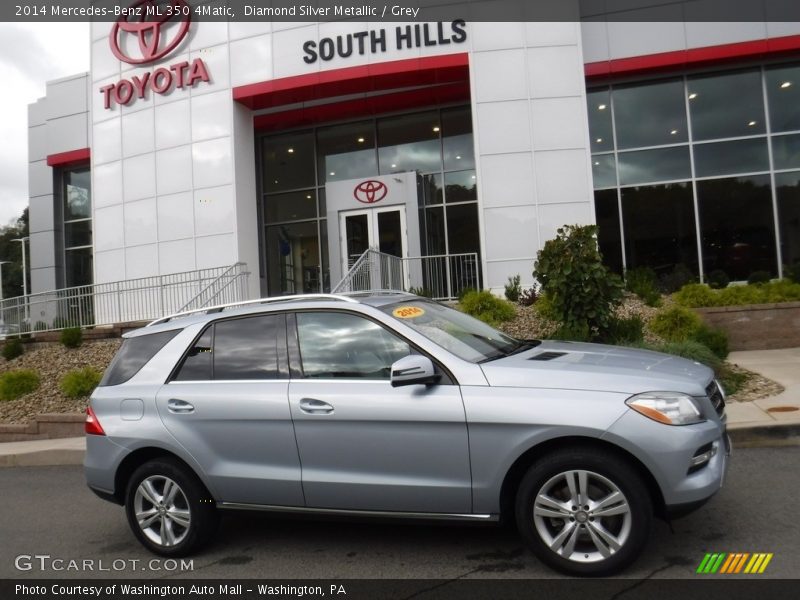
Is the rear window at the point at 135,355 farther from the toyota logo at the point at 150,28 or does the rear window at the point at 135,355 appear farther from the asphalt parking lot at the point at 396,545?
the toyota logo at the point at 150,28

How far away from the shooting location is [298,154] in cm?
1986

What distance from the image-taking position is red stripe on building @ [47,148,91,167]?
893 inches

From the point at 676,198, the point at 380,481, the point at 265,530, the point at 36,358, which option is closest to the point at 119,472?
the point at 265,530

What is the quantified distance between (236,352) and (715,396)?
3181mm

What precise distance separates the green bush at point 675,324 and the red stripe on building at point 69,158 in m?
20.1

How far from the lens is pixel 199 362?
454cm

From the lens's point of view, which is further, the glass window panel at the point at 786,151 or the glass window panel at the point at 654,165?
the glass window panel at the point at 654,165

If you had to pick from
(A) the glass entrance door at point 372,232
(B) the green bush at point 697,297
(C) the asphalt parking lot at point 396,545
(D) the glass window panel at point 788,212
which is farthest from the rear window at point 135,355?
(D) the glass window panel at point 788,212

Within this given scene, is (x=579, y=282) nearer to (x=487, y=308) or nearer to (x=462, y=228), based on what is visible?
(x=487, y=308)

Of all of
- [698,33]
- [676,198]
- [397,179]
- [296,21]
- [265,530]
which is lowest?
[265,530]

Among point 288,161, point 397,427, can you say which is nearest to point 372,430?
point 397,427

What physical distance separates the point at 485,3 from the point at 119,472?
1438 centimetres

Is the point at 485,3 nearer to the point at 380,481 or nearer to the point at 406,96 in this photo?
the point at 406,96

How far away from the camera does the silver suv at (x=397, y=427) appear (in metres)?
3.55
